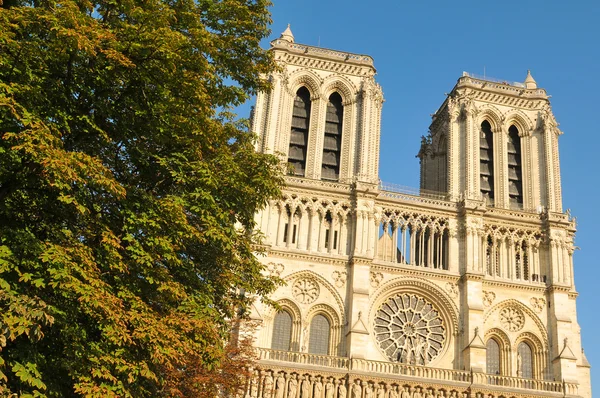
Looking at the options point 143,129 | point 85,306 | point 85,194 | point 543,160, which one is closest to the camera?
point 85,306

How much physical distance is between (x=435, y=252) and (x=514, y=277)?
391 centimetres

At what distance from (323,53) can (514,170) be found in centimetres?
1215

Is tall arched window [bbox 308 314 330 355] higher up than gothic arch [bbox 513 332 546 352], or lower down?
lower down

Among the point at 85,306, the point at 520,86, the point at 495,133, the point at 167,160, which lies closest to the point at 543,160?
the point at 495,133

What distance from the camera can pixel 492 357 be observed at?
30.9m

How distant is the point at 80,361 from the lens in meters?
9.80

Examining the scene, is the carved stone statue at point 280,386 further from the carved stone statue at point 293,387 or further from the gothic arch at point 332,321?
the gothic arch at point 332,321

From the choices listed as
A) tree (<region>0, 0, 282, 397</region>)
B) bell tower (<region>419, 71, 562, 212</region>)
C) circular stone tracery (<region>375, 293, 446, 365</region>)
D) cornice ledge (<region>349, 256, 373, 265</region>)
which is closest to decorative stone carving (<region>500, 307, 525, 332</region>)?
circular stone tracery (<region>375, 293, 446, 365</region>)

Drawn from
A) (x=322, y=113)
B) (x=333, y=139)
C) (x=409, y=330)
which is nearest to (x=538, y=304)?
(x=409, y=330)

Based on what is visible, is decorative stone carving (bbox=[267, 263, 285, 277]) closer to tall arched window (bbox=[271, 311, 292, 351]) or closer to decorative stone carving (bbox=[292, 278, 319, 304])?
decorative stone carving (bbox=[292, 278, 319, 304])

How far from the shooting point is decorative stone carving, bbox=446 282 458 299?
102 feet

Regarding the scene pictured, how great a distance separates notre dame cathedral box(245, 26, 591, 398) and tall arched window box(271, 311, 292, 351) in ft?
0.16

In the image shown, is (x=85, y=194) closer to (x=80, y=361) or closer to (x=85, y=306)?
(x=85, y=306)

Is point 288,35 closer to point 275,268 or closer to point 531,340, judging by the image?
point 275,268
